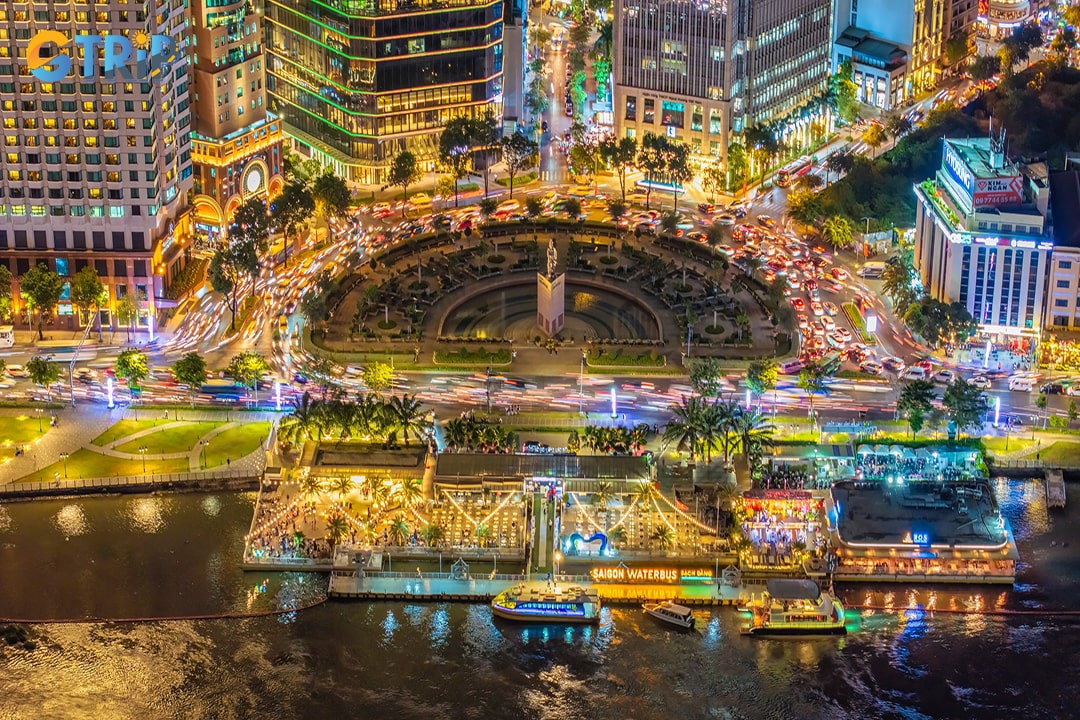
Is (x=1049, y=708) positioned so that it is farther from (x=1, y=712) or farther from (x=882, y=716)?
(x=1, y=712)

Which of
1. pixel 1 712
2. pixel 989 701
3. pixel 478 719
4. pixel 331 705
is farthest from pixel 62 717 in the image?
pixel 989 701

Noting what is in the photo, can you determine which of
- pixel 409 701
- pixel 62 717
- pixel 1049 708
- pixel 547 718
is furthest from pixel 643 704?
pixel 62 717

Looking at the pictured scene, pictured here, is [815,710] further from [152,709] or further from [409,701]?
[152,709]

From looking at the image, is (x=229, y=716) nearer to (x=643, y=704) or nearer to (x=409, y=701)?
(x=409, y=701)

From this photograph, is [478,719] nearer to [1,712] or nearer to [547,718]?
[547,718]

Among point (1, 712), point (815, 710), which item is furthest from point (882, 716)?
point (1, 712)
